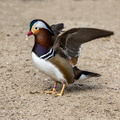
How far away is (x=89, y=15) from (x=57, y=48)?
629 centimetres

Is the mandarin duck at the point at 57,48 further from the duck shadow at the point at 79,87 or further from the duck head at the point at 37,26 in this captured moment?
the duck shadow at the point at 79,87

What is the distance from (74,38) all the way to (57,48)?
0.87 feet

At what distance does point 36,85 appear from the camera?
19.4ft

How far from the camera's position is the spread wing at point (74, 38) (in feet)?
16.7

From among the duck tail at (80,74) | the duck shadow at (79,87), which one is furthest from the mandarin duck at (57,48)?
the duck shadow at (79,87)

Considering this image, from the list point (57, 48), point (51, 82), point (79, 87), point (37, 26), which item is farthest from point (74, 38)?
point (51, 82)

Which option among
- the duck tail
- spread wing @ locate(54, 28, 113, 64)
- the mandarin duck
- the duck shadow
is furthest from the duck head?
the duck shadow

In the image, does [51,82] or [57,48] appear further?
[51,82]

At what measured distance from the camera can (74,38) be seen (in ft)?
17.3

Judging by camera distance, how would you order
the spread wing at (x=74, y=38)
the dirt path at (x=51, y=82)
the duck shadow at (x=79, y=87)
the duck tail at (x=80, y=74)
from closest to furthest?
the dirt path at (x=51, y=82)
the spread wing at (x=74, y=38)
the duck tail at (x=80, y=74)
the duck shadow at (x=79, y=87)

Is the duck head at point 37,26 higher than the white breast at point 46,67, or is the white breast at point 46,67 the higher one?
the duck head at point 37,26

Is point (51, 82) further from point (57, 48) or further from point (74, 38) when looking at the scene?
point (74, 38)

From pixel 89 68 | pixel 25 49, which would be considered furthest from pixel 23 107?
pixel 25 49

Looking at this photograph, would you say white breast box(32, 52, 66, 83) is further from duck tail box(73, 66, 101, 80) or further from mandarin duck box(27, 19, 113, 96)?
duck tail box(73, 66, 101, 80)
